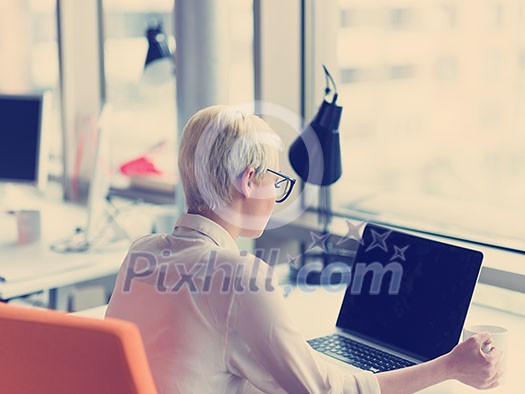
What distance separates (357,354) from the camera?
199 centimetres

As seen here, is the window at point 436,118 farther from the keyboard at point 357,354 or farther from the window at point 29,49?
the window at point 29,49

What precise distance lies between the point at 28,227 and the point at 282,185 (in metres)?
1.50

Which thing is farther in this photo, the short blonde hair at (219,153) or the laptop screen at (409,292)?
the laptop screen at (409,292)

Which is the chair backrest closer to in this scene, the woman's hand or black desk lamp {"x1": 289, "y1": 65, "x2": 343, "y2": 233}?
the woman's hand

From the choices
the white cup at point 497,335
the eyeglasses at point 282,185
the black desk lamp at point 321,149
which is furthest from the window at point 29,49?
the white cup at point 497,335

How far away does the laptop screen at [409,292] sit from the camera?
1930 millimetres

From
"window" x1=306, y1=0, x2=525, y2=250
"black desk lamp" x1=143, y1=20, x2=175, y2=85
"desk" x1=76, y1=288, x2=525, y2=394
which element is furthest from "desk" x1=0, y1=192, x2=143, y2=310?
"window" x1=306, y1=0, x2=525, y2=250

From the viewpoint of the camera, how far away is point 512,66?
97.2 inches

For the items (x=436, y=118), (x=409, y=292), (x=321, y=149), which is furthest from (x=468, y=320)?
(x=436, y=118)

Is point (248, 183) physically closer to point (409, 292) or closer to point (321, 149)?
point (409, 292)

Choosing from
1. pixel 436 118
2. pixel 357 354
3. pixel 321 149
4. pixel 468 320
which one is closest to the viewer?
pixel 357 354

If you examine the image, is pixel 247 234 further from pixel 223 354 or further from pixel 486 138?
pixel 486 138

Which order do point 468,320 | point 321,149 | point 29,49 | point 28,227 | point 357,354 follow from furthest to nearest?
point 29,49 → point 28,227 → point 321,149 → point 468,320 → point 357,354

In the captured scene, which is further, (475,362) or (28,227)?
(28,227)
